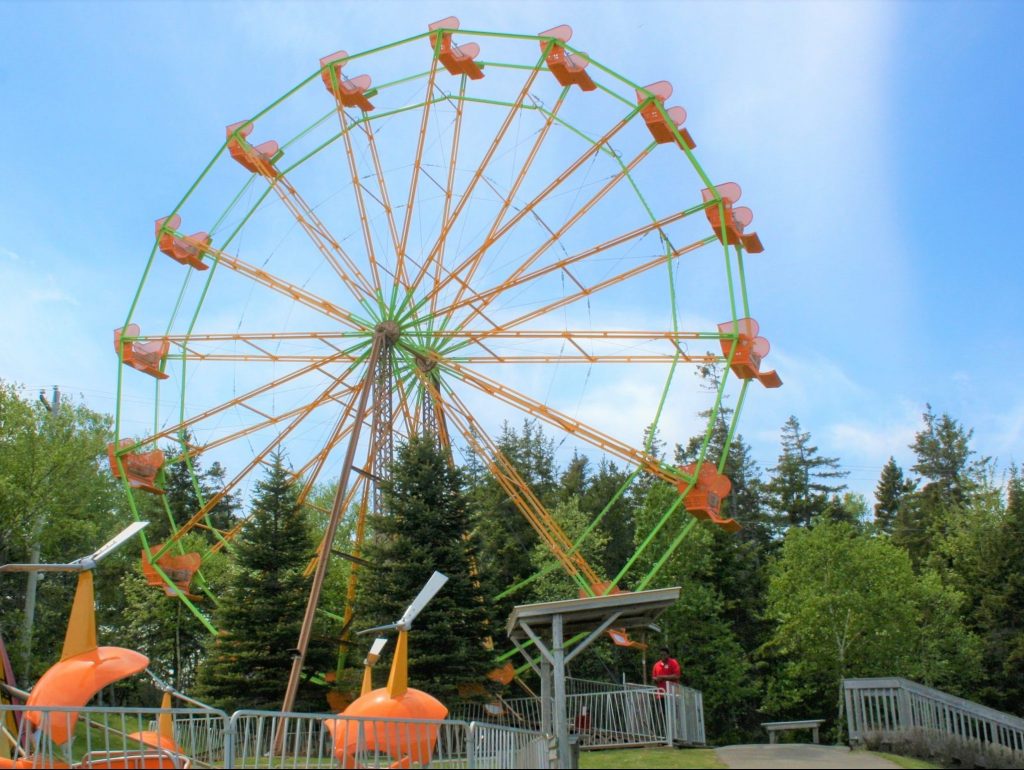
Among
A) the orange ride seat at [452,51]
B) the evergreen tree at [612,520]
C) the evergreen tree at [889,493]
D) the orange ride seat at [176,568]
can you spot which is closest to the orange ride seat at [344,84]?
the orange ride seat at [452,51]

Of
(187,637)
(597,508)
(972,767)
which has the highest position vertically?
(597,508)

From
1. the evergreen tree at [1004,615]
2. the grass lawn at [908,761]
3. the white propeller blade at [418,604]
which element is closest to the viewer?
the grass lawn at [908,761]

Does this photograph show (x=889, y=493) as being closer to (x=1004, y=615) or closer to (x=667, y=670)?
(x=1004, y=615)

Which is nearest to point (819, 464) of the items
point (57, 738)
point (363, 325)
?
point (363, 325)

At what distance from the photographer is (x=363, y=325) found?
23.1m

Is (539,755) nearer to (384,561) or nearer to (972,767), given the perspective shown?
(972,767)

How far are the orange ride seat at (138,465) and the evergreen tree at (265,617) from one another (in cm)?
261

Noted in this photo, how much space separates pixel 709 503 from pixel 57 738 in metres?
13.7

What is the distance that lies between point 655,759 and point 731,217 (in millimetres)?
12790

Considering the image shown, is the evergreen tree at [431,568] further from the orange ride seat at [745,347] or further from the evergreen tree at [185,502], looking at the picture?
the evergreen tree at [185,502]

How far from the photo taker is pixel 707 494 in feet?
68.6

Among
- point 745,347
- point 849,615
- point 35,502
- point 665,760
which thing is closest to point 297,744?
point 665,760

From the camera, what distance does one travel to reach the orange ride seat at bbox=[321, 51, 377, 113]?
23.9 meters

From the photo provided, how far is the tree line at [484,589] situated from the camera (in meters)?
21.8
